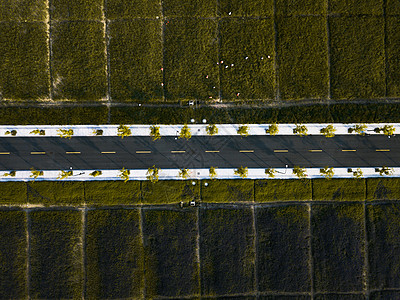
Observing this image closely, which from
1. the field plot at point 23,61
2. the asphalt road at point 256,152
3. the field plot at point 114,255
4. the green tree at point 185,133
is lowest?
the field plot at point 114,255

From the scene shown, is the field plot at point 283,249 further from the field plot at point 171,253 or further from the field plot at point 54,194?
the field plot at point 54,194

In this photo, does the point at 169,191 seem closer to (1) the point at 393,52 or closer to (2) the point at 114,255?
(2) the point at 114,255

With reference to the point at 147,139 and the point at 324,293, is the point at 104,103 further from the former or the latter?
A: the point at 324,293

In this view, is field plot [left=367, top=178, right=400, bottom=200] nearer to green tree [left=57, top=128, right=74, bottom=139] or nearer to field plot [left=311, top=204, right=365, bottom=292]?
field plot [left=311, top=204, right=365, bottom=292]

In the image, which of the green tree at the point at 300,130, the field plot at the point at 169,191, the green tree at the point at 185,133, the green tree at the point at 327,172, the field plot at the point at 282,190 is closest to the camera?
the green tree at the point at 185,133

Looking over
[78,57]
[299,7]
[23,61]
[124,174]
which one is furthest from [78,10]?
[299,7]

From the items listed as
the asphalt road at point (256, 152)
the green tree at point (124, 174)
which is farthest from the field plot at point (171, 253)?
the asphalt road at point (256, 152)
